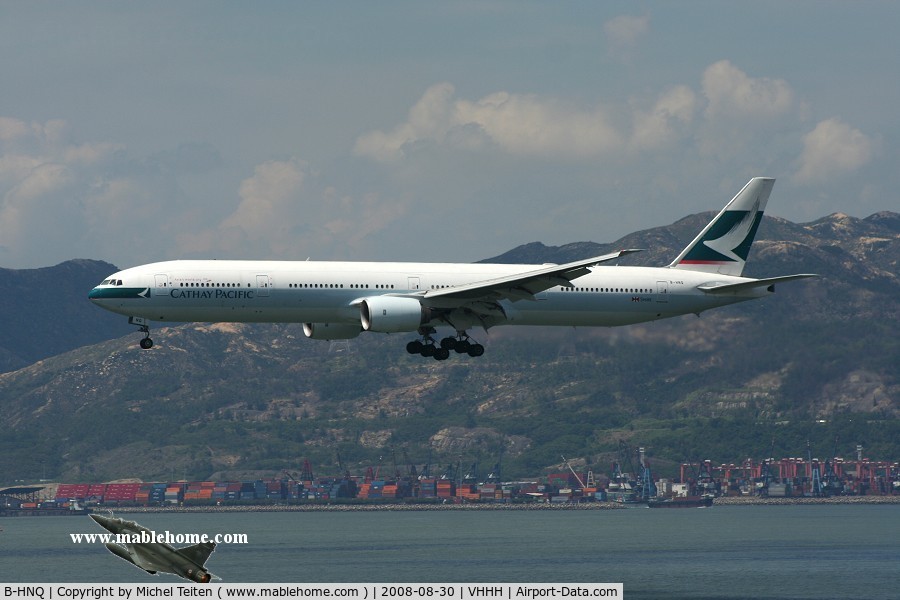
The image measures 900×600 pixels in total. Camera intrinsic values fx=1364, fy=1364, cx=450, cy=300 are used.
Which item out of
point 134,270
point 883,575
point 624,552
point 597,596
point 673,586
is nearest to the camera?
point 597,596

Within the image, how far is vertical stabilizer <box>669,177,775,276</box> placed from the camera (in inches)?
3305

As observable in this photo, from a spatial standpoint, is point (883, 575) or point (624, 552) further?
point (624, 552)

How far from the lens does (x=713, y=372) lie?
5413 inches

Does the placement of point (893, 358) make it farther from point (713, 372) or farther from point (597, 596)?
point (597, 596)

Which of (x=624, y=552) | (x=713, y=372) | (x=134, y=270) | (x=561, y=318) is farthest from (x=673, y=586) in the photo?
(x=134, y=270)

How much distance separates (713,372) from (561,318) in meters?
63.9

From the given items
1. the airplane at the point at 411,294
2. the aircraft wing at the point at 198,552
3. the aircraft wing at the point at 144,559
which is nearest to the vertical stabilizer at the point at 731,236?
the airplane at the point at 411,294

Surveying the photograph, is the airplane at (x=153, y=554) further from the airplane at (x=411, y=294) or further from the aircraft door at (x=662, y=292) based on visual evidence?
the aircraft door at (x=662, y=292)

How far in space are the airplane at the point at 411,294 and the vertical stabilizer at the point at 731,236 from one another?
8.21ft

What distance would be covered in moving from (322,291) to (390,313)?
384cm

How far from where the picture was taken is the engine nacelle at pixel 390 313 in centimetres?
7069

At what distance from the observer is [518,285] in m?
71.6

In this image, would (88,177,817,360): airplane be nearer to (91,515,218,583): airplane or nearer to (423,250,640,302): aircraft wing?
(423,250,640,302): aircraft wing

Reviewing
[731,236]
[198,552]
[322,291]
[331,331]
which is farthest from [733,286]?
[198,552]
